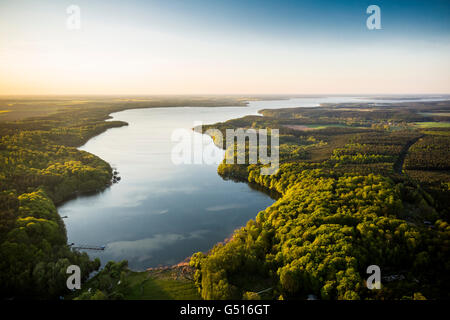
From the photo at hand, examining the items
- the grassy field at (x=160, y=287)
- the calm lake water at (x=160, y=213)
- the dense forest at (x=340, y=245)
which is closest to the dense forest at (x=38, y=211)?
the calm lake water at (x=160, y=213)

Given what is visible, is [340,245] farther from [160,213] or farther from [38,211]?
[38,211]

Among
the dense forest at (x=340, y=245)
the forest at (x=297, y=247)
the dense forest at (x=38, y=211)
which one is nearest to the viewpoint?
the dense forest at (x=340, y=245)

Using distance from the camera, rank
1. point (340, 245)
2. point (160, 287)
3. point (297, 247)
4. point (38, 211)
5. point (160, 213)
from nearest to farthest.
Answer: point (160, 287)
point (340, 245)
point (297, 247)
point (38, 211)
point (160, 213)

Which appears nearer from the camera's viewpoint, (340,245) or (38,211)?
(340,245)

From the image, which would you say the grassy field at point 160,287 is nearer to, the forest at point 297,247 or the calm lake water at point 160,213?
the forest at point 297,247

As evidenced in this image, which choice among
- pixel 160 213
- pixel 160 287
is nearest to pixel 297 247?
pixel 160 287

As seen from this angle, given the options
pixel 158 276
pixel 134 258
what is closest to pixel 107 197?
pixel 134 258

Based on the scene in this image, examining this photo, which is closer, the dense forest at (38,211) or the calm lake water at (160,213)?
the dense forest at (38,211)

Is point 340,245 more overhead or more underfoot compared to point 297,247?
more overhead

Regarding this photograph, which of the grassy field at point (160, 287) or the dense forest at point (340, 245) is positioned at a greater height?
the dense forest at point (340, 245)

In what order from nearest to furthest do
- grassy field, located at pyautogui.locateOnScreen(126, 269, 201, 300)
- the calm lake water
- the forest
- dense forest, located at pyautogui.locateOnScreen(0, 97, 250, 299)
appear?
the forest → grassy field, located at pyautogui.locateOnScreen(126, 269, 201, 300) → dense forest, located at pyautogui.locateOnScreen(0, 97, 250, 299) → the calm lake water

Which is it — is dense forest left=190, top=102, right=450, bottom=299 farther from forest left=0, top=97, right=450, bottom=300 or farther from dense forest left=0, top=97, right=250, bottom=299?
dense forest left=0, top=97, right=250, bottom=299

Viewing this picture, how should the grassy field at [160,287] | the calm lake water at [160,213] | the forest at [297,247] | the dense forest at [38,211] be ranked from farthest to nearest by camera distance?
the calm lake water at [160,213]
the dense forest at [38,211]
the grassy field at [160,287]
the forest at [297,247]

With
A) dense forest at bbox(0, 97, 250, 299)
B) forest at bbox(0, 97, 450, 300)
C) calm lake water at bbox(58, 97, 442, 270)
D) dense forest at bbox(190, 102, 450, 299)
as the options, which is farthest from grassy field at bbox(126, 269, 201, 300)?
dense forest at bbox(0, 97, 250, 299)
